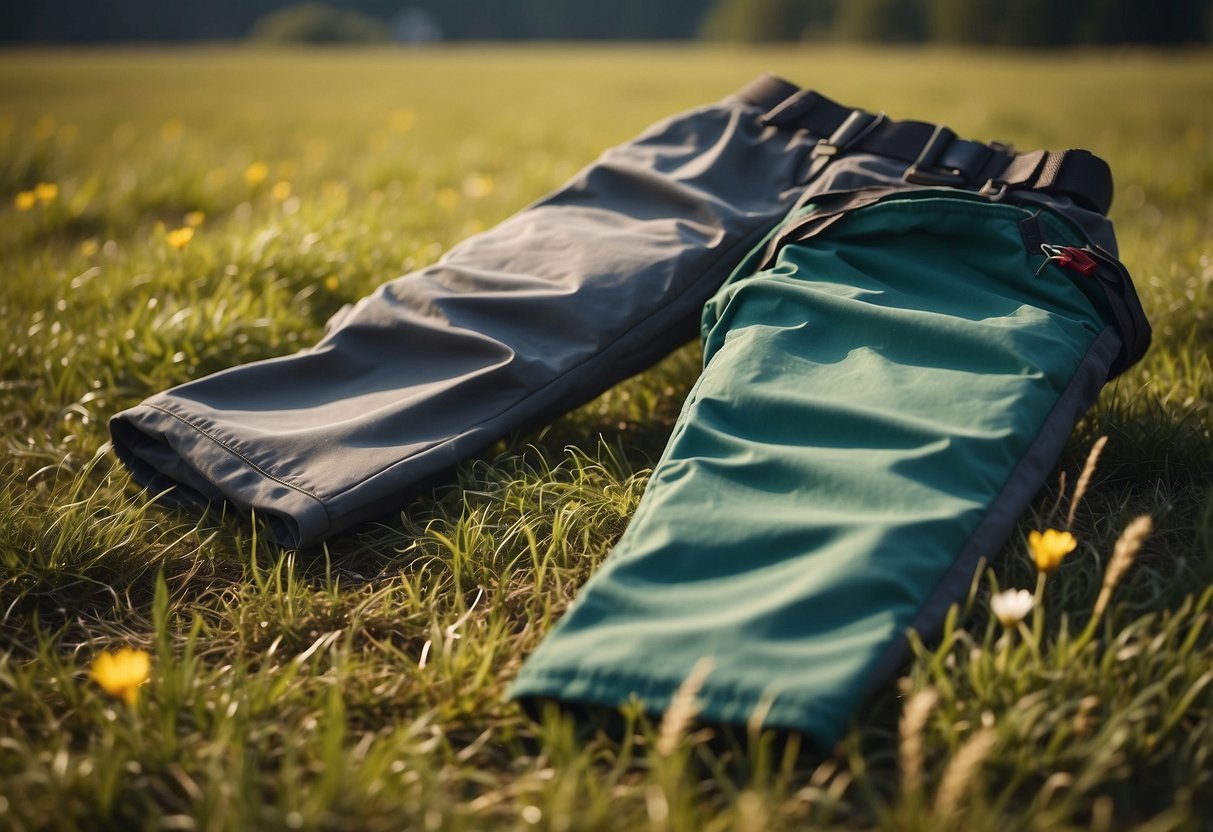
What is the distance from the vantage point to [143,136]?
7750 mm

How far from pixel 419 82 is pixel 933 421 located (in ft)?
47.7

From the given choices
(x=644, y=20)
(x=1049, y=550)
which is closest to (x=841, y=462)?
(x=1049, y=550)

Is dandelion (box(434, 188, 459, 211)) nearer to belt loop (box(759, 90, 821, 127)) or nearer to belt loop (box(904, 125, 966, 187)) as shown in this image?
belt loop (box(759, 90, 821, 127))

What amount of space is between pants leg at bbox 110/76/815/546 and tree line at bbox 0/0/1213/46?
131ft

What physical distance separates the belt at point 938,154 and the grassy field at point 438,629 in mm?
478

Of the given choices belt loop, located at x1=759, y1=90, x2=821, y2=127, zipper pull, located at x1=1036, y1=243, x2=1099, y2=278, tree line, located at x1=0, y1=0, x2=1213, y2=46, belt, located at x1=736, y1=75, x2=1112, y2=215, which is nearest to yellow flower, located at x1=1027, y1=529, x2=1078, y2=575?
zipper pull, located at x1=1036, y1=243, x2=1099, y2=278

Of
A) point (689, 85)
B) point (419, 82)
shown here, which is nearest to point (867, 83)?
point (689, 85)

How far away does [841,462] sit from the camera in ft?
5.33

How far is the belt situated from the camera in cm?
214

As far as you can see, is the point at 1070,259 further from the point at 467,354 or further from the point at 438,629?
the point at 438,629

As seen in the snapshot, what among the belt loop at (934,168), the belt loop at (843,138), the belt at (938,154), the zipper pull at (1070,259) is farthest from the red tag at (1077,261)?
the belt loop at (843,138)

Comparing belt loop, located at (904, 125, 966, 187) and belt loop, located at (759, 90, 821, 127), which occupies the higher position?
belt loop, located at (759, 90, 821, 127)

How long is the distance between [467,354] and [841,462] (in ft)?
3.03

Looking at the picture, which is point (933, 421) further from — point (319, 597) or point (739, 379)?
point (319, 597)
